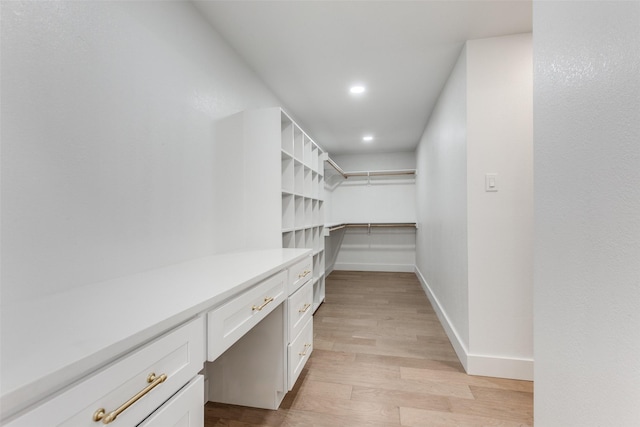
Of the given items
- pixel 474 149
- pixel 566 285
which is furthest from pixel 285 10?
pixel 566 285

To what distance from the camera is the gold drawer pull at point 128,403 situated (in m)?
0.52

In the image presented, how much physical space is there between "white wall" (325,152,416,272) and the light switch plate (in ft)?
11.2

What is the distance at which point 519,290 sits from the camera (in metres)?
1.84

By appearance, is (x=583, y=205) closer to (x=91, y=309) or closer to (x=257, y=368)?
(x=91, y=309)

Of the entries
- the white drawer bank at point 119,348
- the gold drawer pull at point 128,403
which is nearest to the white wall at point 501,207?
the white drawer bank at point 119,348

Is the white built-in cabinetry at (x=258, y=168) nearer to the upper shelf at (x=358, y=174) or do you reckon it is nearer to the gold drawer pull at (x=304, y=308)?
the gold drawer pull at (x=304, y=308)

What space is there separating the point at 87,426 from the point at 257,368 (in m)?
1.13

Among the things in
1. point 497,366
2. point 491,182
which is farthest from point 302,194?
point 497,366

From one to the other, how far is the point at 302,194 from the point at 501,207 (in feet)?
5.27

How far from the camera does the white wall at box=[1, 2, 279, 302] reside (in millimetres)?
830

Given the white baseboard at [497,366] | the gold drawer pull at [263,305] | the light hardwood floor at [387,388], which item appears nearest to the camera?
the gold drawer pull at [263,305]

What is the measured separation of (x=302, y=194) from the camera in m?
2.65

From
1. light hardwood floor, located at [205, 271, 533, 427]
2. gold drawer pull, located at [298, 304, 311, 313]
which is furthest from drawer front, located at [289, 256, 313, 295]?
light hardwood floor, located at [205, 271, 533, 427]

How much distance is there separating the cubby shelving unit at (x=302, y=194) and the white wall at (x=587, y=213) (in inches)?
64.0
